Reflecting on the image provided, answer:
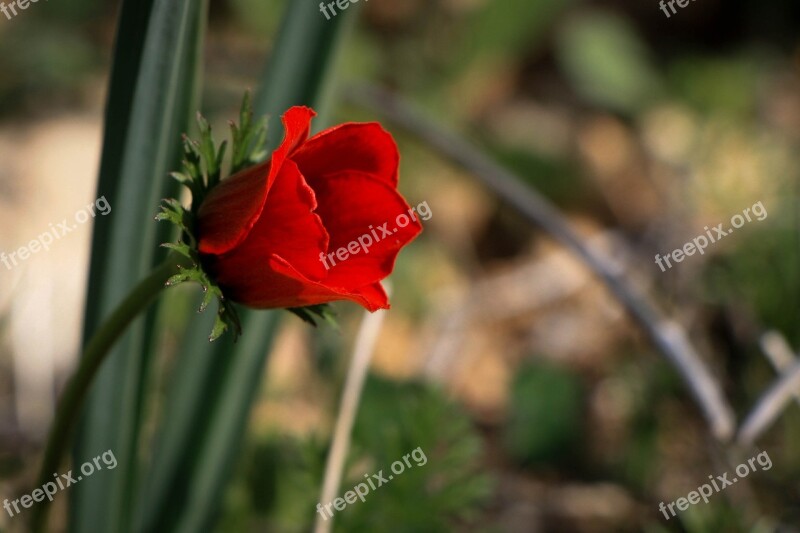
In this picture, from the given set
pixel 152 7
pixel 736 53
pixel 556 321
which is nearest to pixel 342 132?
pixel 152 7

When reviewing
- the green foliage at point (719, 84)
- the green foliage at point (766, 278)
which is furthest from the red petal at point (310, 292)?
the green foliage at point (719, 84)

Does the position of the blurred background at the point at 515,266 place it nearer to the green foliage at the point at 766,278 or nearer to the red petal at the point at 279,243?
the green foliage at the point at 766,278

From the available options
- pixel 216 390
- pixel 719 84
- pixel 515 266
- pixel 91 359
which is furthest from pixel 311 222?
pixel 719 84

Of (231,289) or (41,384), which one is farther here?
(41,384)

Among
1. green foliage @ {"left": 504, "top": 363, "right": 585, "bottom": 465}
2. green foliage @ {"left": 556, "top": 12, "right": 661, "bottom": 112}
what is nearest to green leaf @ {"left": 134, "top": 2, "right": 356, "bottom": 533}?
green foliage @ {"left": 504, "top": 363, "right": 585, "bottom": 465}

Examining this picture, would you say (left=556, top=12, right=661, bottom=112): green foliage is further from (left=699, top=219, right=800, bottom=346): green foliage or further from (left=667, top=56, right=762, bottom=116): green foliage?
(left=699, top=219, right=800, bottom=346): green foliage

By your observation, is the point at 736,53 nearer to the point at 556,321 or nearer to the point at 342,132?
the point at 556,321
